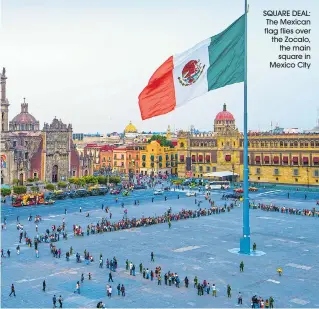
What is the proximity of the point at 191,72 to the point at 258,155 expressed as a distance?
6508 cm

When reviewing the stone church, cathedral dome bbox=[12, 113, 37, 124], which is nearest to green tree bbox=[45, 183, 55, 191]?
the stone church

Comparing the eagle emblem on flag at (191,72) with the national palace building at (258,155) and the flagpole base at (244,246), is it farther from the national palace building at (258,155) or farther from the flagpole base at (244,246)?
the national palace building at (258,155)

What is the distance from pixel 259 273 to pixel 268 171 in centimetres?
6064

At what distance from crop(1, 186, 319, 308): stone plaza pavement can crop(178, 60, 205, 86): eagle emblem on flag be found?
36.5ft

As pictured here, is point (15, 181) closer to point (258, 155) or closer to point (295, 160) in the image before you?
point (258, 155)

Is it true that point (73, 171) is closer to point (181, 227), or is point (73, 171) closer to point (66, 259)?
point (181, 227)

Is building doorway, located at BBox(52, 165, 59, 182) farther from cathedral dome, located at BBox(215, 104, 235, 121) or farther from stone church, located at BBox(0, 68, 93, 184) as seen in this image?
cathedral dome, located at BBox(215, 104, 235, 121)

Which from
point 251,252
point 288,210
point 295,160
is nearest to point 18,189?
point 288,210

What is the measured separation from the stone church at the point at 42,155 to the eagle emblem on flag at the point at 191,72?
5529 cm

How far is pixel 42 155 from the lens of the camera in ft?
274

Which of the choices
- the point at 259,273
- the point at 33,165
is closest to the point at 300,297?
the point at 259,273

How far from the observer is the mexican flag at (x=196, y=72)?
26375 millimetres

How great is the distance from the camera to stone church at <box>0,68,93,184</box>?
79.8m

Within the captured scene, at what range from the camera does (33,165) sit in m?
83.1
